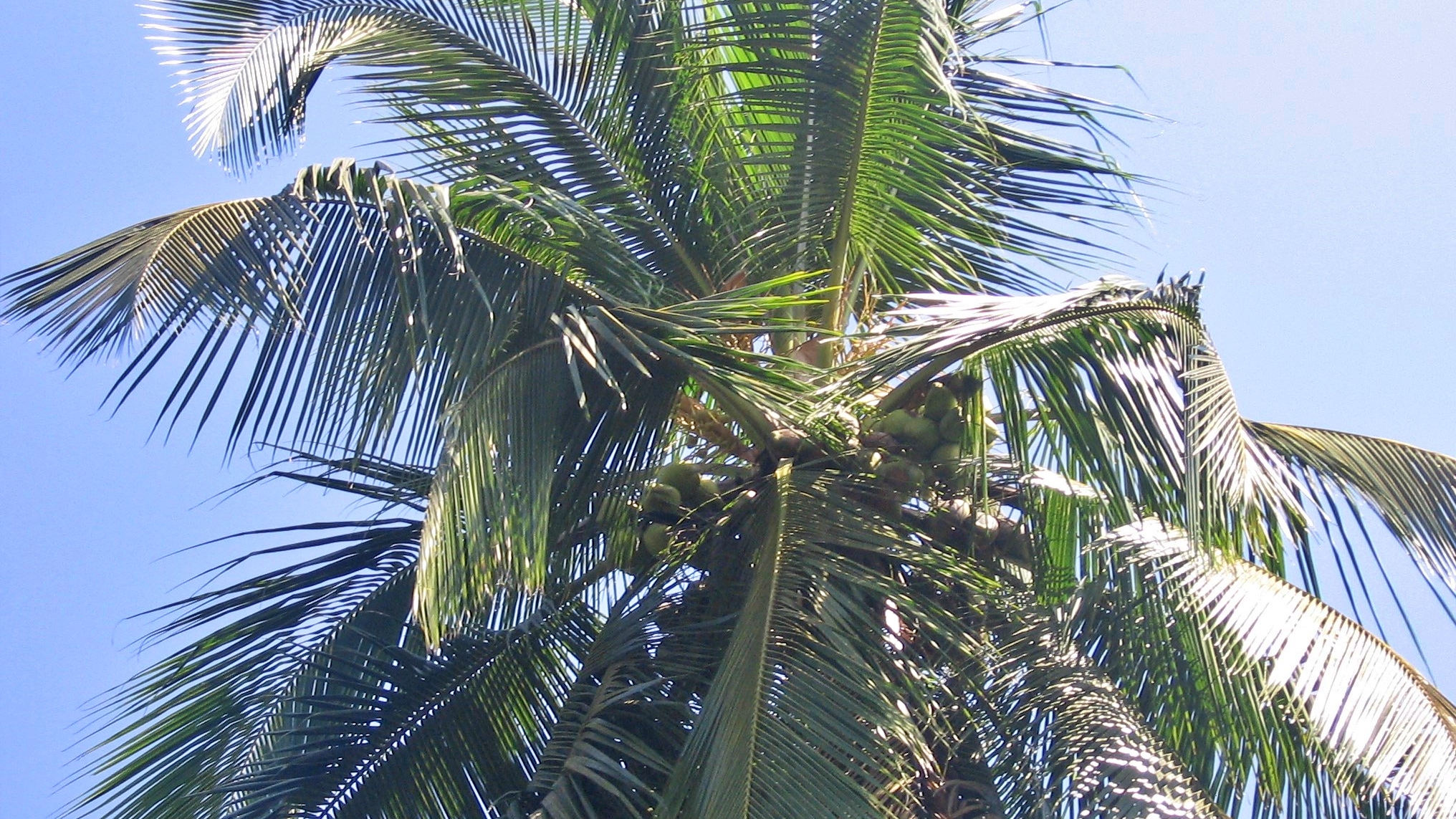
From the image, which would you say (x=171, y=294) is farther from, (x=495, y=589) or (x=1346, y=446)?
(x=1346, y=446)

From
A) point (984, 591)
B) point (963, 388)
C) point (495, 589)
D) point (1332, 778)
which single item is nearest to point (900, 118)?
point (963, 388)

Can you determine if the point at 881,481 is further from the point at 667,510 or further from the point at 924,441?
the point at 667,510

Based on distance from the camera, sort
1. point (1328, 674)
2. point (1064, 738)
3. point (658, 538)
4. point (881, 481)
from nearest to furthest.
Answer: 1. point (1064, 738)
2. point (1328, 674)
3. point (881, 481)
4. point (658, 538)

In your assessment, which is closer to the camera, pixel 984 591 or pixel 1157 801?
pixel 1157 801

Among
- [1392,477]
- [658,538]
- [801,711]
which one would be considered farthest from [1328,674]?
[658,538]

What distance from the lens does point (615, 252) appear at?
5.40m

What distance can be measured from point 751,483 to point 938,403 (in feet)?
2.17

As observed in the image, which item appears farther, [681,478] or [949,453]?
[681,478]

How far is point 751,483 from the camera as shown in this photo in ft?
16.9

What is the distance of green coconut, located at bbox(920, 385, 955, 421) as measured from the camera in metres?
4.86

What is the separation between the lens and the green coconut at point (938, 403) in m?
4.86

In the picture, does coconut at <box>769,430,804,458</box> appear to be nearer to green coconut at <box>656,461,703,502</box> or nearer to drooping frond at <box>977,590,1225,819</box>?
green coconut at <box>656,461,703,502</box>

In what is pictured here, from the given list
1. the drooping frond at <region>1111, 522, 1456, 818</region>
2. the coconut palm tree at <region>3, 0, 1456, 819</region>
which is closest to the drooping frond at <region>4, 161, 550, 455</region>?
the coconut palm tree at <region>3, 0, 1456, 819</region>

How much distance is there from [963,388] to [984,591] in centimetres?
61
